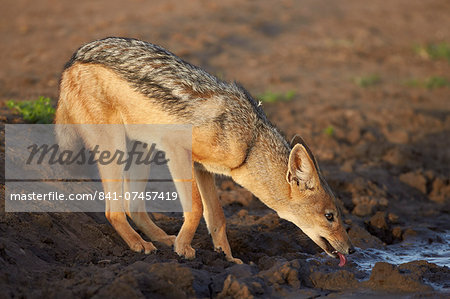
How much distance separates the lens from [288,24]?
710 inches

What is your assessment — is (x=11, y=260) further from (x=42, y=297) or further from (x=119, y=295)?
(x=119, y=295)

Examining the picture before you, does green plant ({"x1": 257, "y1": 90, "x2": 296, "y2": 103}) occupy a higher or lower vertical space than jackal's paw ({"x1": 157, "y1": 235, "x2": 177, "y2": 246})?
higher

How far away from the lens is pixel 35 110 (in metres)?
8.60

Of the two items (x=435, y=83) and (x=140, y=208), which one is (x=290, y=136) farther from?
(x=435, y=83)

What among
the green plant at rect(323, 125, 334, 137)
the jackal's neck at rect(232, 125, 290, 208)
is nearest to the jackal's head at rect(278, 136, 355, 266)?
the jackal's neck at rect(232, 125, 290, 208)

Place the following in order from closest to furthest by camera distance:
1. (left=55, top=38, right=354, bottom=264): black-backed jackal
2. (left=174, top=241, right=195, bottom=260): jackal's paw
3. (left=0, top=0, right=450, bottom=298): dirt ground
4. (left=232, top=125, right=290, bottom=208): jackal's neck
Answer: (left=0, top=0, right=450, bottom=298): dirt ground, (left=174, top=241, right=195, bottom=260): jackal's paw, (left=55, top=38, right=354, bottom=264): black-backed jackal, (left=232, top=125, right=290, bottom=208): jackal's neck

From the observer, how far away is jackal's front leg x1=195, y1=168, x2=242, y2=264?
694 centimetres

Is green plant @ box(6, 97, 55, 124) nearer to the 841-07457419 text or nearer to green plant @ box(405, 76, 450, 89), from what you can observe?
the 841-07457419 text

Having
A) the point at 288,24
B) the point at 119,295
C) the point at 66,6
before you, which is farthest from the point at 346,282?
the point at 66,6

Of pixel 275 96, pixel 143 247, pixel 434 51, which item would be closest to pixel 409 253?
pixel 143 247

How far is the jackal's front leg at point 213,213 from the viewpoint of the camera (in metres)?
6.94

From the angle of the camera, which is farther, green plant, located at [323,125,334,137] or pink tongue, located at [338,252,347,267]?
green plant, located at [323,125,334,137]

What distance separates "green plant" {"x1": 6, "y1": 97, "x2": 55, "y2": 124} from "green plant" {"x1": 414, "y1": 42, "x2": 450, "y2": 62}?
38.9 feet

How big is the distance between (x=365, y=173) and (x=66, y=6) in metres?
11.6
